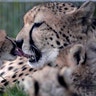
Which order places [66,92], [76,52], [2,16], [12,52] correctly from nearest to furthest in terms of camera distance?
[66,92], [76,52], [12,52], [2,16]

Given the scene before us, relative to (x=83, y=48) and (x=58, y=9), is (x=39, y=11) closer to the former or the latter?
(x=58, y=9)

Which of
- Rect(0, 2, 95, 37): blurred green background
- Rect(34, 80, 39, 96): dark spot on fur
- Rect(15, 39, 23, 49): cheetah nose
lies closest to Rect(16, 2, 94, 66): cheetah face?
Rect(15, 39, 23, 49): cheetah nose

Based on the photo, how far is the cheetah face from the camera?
3.53m

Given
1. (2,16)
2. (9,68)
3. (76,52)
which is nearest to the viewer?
(76,52)

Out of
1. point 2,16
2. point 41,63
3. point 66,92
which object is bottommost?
point 2,16

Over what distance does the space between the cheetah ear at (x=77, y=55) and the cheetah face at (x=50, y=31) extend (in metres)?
0.57

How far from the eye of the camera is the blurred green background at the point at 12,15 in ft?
20.6

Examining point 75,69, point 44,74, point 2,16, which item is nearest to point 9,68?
point 75,69

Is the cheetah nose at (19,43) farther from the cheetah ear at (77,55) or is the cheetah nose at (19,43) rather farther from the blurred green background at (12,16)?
the blurred green background at (12,16)

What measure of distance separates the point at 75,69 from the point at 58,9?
34.1 inches

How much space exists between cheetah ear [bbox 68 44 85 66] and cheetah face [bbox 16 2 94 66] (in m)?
0.57

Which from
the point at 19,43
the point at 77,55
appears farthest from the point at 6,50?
the point at 77,55

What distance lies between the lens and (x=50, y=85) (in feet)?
5.51

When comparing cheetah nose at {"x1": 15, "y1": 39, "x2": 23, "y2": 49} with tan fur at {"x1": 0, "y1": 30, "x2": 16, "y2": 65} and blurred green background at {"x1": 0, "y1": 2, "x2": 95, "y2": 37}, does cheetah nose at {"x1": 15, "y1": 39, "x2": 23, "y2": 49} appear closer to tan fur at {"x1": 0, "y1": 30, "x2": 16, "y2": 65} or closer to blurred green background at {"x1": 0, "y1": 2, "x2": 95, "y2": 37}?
tan fur at {"x1": 0, "y1": 30, "x2": 16, "y2": 65}
